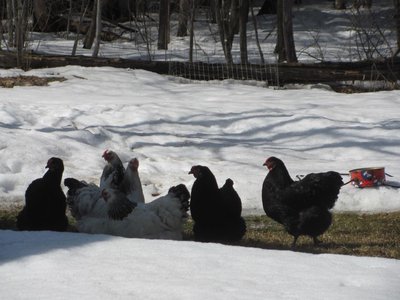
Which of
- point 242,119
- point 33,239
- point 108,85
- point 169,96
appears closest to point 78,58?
point 108,85

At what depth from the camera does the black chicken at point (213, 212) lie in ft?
25.0

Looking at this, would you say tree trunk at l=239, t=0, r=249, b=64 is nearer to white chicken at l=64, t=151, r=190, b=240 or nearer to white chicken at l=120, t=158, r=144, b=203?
white chicken at l=120, t=158, r=144, b=203

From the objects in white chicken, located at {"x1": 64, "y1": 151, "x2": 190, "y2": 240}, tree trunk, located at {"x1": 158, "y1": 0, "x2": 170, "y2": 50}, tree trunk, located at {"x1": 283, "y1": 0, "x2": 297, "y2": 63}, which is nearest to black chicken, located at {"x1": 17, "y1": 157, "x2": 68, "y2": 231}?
white chicken, located at {"x1": 64, "y1": 151, "x2": 190, "y2": 240}

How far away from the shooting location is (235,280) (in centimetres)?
535

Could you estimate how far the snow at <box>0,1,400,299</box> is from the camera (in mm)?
5285

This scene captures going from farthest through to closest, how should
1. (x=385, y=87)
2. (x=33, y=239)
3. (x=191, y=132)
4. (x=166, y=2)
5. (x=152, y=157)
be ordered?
(x=166, y=2), (x=385, y=87), (x=191, y=132), (x=152, y=157), (x=33, y=239)

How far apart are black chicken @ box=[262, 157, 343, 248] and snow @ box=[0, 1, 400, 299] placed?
1.49 m

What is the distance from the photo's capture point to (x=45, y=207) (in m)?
7.66

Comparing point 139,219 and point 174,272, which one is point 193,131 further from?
point 174,272

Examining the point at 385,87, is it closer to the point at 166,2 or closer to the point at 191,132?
the point at 191,132

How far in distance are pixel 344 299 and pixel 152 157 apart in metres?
6.90

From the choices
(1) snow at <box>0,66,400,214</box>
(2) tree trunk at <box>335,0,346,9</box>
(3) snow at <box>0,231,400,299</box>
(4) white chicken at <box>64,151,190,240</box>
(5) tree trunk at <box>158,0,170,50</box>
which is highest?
(2) tree trunk at <box>335,0,346,9</box>

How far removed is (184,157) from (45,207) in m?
4.28

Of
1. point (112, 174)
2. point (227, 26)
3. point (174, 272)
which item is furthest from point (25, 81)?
point (174, 272)
